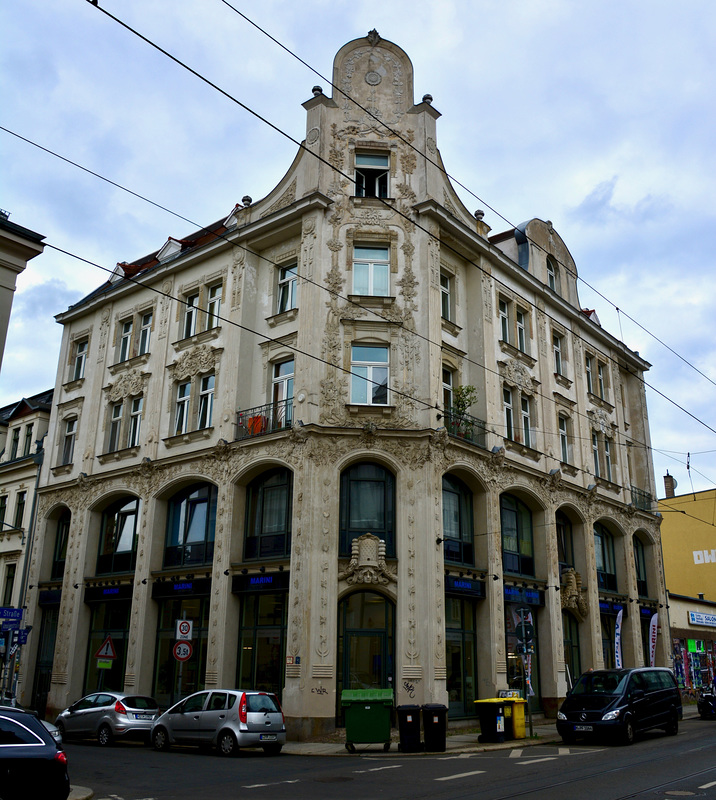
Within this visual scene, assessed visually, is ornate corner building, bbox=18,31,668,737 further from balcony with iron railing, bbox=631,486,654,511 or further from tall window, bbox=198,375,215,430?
balcony with iron railing, bbox=631,486,654,511

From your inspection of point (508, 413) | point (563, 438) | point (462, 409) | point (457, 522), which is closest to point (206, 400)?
point (462, 409)

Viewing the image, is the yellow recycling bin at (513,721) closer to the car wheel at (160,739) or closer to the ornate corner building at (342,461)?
the ornate corner building at (342,461)

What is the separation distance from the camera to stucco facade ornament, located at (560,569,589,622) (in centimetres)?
2909

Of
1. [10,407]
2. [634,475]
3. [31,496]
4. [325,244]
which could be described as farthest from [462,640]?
[10,407]

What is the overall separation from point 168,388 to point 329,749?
1523 centimetres

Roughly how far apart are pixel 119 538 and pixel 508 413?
15.6m

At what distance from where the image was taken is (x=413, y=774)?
13.5 meters

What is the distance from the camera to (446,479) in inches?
1002

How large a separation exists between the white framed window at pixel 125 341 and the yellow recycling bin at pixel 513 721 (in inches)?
801

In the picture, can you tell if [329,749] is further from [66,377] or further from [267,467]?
[66,377]

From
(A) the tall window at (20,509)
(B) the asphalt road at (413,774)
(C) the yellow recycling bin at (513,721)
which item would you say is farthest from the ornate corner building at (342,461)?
(B) the asphalt road at (413,774)

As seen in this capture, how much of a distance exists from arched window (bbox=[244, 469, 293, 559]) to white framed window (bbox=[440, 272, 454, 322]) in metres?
8.23

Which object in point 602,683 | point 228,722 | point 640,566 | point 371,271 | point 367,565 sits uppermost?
point 371,271

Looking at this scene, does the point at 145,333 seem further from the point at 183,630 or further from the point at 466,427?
the point at 183,630
